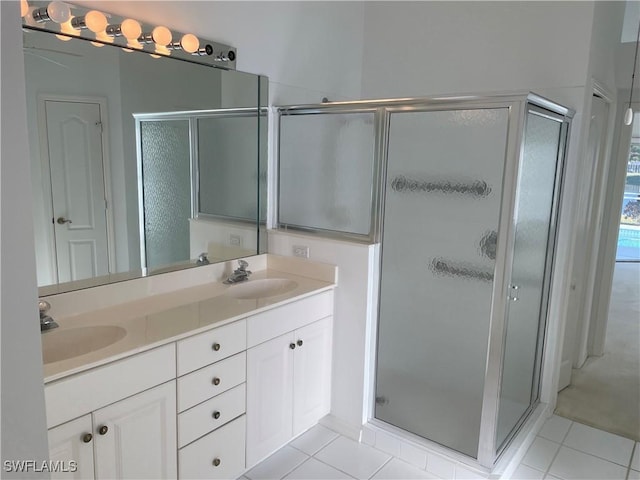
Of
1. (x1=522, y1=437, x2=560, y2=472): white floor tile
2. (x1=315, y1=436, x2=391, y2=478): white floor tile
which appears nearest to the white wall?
(x1=315, y1=436, x2=391, y2=478): white floor tile

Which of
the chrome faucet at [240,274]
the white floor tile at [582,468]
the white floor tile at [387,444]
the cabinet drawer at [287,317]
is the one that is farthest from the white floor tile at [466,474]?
the chrome faucet at [240,274]

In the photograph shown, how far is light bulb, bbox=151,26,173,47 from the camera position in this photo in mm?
2064

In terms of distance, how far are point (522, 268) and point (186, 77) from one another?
1.90 meters

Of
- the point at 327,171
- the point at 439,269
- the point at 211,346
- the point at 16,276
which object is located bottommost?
the point at 211,346

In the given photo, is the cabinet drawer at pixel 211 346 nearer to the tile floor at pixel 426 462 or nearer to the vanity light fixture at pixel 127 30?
the tile floor at pixel 426 462

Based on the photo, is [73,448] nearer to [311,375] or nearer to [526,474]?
[311,375]

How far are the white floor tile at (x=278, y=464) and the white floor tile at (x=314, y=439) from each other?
1.8 inches

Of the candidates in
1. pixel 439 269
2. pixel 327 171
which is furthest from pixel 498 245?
pixel 327 171

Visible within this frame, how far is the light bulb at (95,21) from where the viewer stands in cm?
184

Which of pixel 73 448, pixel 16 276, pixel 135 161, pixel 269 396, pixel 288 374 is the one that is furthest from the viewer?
pixel 288 374

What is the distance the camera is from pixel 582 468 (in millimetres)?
2422

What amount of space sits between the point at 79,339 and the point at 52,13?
47.6 inches

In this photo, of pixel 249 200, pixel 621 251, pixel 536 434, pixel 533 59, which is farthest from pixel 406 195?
pixel 621 251

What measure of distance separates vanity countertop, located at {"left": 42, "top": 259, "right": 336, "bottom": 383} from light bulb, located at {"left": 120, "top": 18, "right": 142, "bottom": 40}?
1158mm
